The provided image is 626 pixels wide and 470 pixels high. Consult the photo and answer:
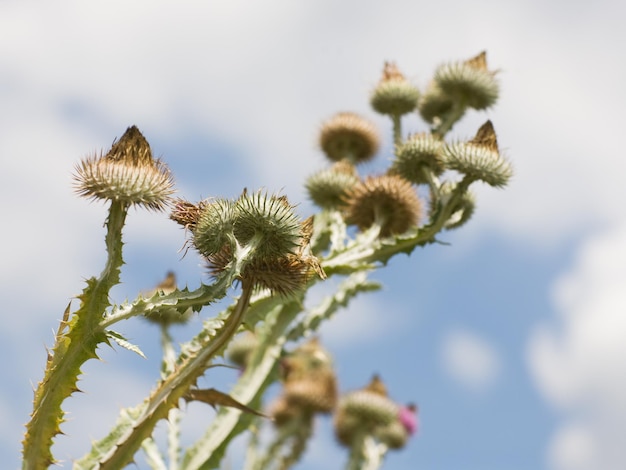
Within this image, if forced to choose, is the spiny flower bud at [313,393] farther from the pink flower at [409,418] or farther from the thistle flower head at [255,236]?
the thistle flower head at [255,236]

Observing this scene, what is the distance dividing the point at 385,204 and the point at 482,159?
1448 millimetres

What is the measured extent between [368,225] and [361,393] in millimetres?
6695

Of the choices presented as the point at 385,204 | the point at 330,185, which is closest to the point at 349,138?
the point at 330,185

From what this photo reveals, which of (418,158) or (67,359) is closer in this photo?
(67,359)

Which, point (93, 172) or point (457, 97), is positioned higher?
point (457, 97)

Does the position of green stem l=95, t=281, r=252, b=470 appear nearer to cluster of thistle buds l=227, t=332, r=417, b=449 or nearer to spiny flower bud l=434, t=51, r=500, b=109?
spiny flower bud l=434, t=51, r=500, b=109

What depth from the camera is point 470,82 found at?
10.2 meters

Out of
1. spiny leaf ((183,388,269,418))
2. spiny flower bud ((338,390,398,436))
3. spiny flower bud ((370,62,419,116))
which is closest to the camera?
spiny leaf ((183,388,269,418))

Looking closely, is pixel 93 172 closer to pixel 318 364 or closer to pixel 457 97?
pixel 457 97

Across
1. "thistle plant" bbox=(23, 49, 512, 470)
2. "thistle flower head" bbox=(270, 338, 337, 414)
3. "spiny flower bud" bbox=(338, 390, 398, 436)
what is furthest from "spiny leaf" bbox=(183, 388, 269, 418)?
"spiny flower bud" bbox=(338, 390, 398, 436)

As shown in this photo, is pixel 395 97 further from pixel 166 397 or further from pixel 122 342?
pixel 122 342

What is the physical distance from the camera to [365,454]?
1492cm

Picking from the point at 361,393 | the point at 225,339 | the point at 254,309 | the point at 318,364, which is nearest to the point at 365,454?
the point at 361,393

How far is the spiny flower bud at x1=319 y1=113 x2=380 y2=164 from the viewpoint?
38.4 ft
